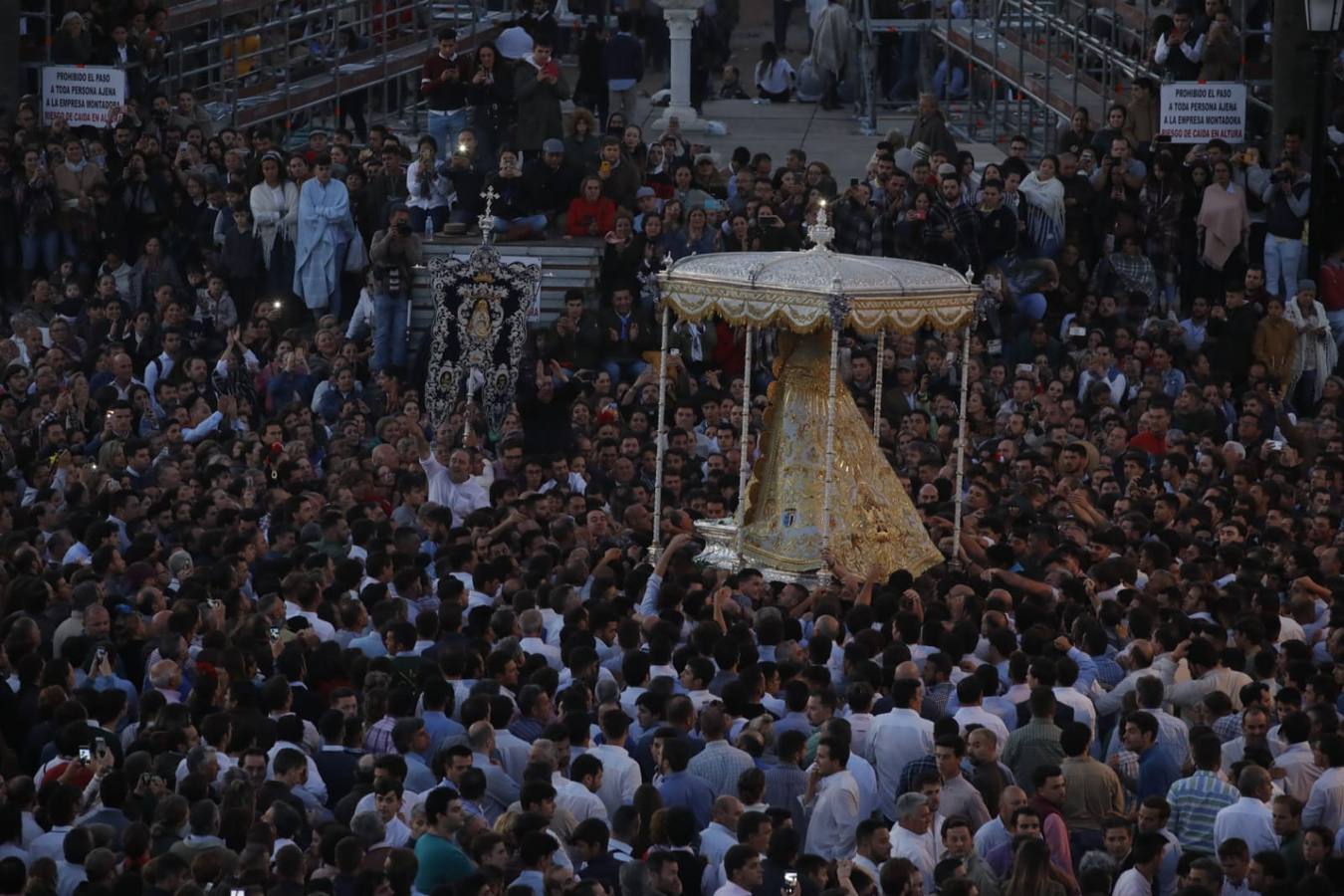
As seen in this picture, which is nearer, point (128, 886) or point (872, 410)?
point (128, 886)

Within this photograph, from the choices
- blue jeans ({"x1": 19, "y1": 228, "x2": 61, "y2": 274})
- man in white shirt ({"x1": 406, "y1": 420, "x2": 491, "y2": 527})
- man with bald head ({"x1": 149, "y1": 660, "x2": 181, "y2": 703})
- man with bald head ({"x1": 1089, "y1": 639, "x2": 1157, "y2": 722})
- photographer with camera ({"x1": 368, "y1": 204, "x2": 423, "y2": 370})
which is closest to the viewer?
man with bald head ({"x1": 149, "y1": 660, "x2": 181, "y2": 703})

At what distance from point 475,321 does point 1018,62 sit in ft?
30.1

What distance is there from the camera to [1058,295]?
23922 millimetres

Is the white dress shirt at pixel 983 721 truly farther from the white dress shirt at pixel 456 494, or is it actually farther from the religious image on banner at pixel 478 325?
the religious image on banner at pixel 478 325

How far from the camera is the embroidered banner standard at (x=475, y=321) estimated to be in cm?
2214

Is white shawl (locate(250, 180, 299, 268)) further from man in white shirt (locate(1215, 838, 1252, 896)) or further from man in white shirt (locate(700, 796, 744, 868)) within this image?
man in white shirt (locate(1215, 838, 1252, 896))

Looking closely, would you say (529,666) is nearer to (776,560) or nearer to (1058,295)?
(776,560)

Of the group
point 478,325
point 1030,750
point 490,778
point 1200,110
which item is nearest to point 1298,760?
point 1030,750

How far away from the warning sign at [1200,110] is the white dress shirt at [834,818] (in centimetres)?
1379

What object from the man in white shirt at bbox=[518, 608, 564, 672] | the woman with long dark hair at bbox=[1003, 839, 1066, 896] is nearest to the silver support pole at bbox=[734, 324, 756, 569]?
the man in white shirt at bbox=[518, 608, 564, 672]

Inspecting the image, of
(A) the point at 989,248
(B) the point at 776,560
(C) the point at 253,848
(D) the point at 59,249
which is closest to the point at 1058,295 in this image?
(A) the point at 989,248

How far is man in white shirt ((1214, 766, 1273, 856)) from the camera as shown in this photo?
12.6 metres

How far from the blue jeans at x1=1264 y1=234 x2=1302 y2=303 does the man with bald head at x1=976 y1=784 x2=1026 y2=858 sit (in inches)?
499

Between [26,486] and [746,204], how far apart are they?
7.40 m
